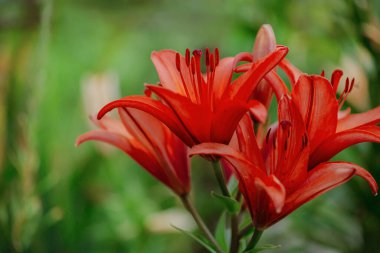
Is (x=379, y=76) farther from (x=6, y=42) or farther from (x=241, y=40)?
(x=6, y=42)

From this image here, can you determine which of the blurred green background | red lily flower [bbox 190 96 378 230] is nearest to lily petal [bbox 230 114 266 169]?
red lily flower [bbox 190 96 378 230]

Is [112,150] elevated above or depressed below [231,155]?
below

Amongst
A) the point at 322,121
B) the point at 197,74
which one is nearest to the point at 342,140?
the point at 322,121

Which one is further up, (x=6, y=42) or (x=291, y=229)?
(x=6, y=42)

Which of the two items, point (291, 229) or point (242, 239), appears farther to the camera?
point (291, 229)

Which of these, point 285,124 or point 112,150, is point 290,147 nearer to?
point 285,124

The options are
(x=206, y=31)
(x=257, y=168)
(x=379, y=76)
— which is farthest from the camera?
(x=206, y=31)

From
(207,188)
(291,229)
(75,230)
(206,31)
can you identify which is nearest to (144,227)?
(75,230)
